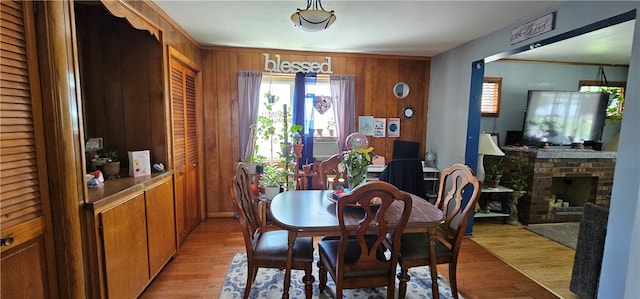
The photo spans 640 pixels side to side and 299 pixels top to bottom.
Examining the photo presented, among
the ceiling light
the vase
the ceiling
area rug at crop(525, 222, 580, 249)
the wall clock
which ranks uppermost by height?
the ceiling

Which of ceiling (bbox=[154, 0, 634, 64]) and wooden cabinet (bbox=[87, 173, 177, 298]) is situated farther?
ceiling (bbox=[154, 0, 634, 64])

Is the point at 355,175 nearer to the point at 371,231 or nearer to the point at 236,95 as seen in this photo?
the point at 371,231

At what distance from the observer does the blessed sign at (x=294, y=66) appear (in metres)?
3.66

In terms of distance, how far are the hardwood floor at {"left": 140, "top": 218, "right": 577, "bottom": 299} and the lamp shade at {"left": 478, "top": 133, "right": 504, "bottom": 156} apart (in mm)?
1009

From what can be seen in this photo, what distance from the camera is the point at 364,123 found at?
12.9ft

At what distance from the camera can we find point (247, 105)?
3660mm

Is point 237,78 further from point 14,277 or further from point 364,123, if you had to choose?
point 14,277

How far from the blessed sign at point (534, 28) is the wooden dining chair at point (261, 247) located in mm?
2561

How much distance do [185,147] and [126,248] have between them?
1.43 meters

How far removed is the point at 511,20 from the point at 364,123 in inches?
79.1

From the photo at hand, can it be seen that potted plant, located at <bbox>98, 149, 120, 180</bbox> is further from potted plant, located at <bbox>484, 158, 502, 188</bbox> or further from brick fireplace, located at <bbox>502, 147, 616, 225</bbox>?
brick fireplace, located at <bbox>502, 147, 616, 225</bbox>

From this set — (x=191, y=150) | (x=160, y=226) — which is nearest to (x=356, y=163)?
(x=160, y=226)

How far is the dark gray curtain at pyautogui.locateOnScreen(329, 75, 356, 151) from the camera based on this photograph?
3.79 m

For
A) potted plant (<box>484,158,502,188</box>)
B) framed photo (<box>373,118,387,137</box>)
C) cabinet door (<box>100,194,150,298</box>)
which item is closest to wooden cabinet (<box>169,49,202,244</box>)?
cabinet door (<box>100,194,150,298</box>)
